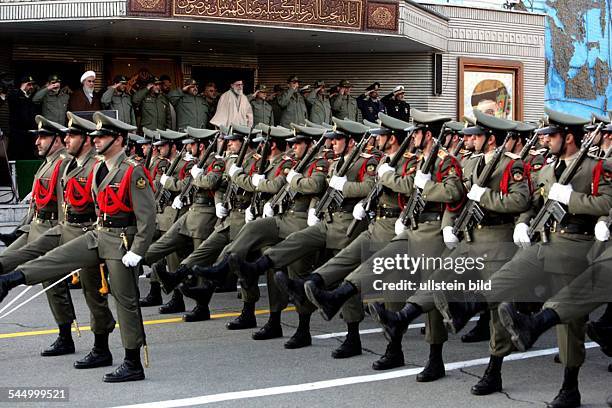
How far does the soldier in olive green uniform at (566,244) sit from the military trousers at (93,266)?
7.49ft

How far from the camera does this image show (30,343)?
8.72 meters

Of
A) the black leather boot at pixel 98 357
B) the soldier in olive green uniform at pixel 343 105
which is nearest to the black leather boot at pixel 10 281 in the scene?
the black leather boot at pixel 98 357

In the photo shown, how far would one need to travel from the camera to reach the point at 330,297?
7699 millimetres

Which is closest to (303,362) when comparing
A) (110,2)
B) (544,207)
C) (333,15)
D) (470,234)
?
(470,234)

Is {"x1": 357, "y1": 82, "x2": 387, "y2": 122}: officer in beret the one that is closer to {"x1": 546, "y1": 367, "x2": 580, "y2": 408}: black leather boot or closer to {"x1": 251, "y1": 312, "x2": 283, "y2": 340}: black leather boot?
{"x1": 251, "y1": 312, "x2": 283, "y2": 340}: black leather boot

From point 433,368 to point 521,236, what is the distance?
1.14m

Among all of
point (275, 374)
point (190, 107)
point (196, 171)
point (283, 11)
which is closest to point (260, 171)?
point (196, 171)

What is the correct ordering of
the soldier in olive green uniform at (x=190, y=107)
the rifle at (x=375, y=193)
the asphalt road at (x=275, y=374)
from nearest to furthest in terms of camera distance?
the asphalt road at (x=275, y=374), the rifle at (x=375, y=193), the soldier in olive green uniform at (x=190, y=107)

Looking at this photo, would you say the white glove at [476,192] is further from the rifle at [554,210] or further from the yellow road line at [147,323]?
the yellow road line at [147,323]

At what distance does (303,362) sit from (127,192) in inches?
74.9

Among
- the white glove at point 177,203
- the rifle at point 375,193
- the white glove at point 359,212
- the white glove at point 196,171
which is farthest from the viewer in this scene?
the white glove at point 177,203

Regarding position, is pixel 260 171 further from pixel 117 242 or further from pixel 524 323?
pixel 524 323

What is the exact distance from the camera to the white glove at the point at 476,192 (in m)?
7.34

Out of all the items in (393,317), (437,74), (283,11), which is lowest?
(393,317)
